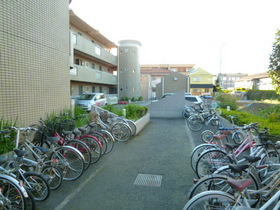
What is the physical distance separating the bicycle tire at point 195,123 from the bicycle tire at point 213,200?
741 centimetres

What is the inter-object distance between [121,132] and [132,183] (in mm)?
3421

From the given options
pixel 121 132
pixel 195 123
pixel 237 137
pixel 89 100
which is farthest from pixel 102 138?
pixel 89 100

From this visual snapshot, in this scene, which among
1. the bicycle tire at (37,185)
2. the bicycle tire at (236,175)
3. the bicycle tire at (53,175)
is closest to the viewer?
the bicycle tire at (236,175)

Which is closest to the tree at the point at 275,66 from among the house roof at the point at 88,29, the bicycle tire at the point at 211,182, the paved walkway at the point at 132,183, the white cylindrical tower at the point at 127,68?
the paved walkway at the point at 132,183

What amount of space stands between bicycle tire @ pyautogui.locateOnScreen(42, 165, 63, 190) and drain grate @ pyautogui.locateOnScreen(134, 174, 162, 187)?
143cm

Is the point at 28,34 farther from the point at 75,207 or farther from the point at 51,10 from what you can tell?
the point at 75,207

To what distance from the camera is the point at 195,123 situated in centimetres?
960

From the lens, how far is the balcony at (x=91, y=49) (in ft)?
60.1

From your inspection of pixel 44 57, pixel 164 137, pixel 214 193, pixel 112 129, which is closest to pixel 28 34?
pixel 44 57

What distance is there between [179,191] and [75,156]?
83.5 inches

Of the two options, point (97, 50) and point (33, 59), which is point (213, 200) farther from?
point (97, 50)

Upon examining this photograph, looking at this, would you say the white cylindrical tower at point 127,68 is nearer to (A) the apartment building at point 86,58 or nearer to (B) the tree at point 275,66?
(A) the apartment building at point 86,58

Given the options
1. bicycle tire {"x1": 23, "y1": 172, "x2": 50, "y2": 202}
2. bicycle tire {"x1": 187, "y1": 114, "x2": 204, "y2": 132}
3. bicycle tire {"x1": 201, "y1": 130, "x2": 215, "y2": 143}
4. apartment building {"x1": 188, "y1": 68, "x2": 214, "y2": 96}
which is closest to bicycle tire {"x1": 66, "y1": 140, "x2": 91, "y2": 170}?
bicycle tire {"x1": 23, "y1": 172, "x2": 50, "y2": 202}

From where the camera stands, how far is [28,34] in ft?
20.0
